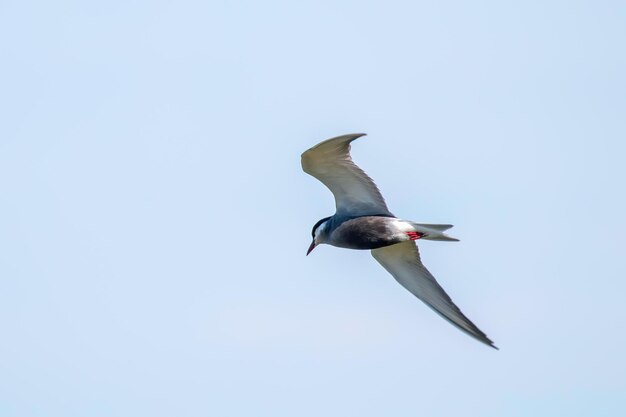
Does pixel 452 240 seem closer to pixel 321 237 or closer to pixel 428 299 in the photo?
pixel 428 299

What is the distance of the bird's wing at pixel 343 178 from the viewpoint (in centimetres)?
2284

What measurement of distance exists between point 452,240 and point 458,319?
55.2 inches

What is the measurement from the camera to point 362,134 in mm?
21172

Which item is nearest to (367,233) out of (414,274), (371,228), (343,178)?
(371,228)

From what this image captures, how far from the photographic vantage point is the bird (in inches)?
897

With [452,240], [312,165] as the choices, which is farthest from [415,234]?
[312,165]

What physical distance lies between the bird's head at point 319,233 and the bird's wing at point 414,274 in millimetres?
1023

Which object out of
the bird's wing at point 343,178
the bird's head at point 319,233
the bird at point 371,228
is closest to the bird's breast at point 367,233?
the bird at point 371,228

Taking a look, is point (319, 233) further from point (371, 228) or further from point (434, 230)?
point (434, 230)

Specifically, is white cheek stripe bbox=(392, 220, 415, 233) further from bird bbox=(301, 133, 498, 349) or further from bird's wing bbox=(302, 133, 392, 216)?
bird's wing bbox=(302, 133, 392, 216)

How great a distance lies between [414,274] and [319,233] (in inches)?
79.6

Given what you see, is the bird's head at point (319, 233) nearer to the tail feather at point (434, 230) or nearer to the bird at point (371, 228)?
the bird at point (371, 228)

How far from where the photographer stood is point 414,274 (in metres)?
24.3

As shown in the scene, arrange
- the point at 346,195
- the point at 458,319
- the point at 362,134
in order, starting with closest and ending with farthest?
the point at 362,134, the point at 458,319, the point at 346,195
